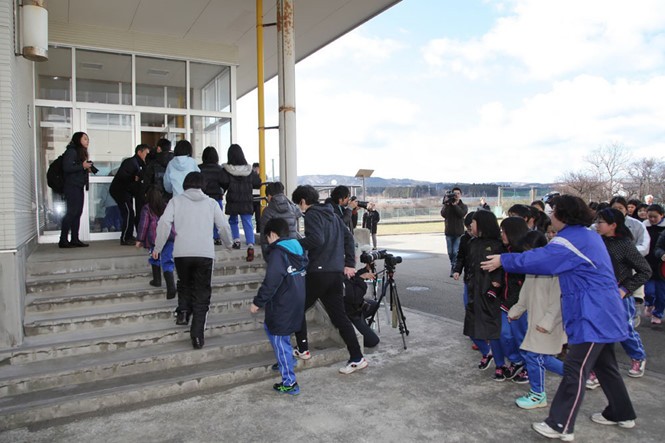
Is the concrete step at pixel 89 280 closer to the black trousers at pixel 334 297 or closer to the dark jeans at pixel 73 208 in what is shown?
the dark jeans at pixel 73 208

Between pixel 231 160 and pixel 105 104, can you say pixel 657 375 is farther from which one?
pixel 105 104

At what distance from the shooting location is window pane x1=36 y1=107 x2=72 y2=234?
8.42 meters

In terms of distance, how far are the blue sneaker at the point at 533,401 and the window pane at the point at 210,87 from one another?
8023mm

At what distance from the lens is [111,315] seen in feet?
16.4

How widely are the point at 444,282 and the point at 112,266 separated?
21.4 feet

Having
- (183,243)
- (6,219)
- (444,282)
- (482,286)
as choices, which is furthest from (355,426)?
(444,282)

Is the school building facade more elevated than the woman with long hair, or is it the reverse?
the school building facade

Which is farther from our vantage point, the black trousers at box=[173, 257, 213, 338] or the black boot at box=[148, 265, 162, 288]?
the black boot at box=[148, 265, 162, 288]

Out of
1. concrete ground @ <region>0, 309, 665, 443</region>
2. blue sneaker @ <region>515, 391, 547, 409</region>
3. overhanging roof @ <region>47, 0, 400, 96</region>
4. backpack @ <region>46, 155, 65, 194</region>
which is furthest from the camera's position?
overhanging roof @ <region>47, 0, 400, 96</region>

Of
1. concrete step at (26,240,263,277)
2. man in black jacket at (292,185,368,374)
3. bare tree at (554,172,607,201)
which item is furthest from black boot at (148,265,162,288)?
bare tree at (554,172,607,201)

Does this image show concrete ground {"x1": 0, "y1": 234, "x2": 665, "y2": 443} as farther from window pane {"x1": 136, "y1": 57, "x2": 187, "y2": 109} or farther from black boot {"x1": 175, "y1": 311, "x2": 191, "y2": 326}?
window pane {"x1": 136, "y1": 57, "x2": 187, "y2": 109}

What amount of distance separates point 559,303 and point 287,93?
5.26 metres

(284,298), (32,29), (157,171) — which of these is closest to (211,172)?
(157,171)

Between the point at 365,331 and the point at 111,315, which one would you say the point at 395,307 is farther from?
the point at 111,315
